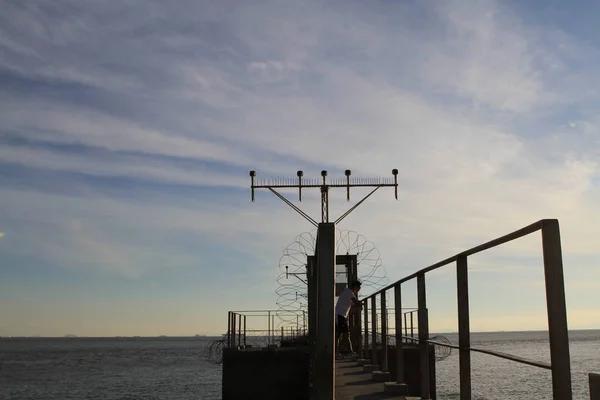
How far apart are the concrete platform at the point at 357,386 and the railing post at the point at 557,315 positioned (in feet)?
14.7

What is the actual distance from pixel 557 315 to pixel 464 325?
181 cm

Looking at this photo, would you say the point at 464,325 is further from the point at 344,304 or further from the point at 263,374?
the point at 263,374

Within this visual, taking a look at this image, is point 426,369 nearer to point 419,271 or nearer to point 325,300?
point 419,271

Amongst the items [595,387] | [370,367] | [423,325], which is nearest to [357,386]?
[370,367]

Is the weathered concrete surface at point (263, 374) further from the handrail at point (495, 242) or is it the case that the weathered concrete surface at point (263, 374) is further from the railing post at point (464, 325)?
the railing post at point (464, 325)

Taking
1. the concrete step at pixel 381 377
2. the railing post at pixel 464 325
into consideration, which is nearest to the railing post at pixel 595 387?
the railing post at pixel 464 325

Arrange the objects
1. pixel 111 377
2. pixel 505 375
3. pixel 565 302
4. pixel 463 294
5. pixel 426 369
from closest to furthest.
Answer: pixel 565 302 → pixel 463 294 → pixel 426 369 → pixel 505 375 → pixel 111 377

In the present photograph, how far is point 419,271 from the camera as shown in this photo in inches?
259

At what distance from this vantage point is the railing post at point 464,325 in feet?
16.0

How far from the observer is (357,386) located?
31.9ft

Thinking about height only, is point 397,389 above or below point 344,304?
below

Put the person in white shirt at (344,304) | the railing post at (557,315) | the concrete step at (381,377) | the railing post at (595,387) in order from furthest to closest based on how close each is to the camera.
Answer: the person in white shirt at (344,304), the concrete step at (381,377), the railing post at (557,315), the railing post at (595,387)

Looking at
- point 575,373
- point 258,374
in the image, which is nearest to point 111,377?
point 575,373

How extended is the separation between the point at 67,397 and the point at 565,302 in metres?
46.9
